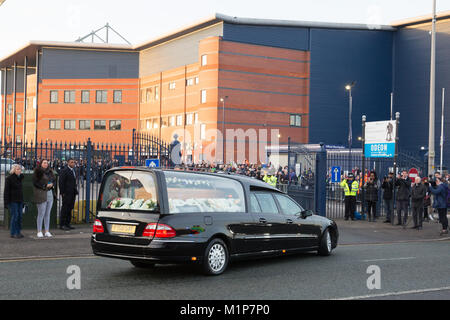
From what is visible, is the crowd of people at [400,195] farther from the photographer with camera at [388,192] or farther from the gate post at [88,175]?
the gate post at [88,175]

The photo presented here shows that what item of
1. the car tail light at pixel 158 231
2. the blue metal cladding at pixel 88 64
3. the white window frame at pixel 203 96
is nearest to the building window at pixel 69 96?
the blue metal cladding at pixel 88 64

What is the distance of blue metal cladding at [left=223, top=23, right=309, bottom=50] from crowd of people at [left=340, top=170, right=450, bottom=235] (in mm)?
38593

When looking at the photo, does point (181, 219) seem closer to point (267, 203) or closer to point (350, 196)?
point (267, 203)

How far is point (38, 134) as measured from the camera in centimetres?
7631

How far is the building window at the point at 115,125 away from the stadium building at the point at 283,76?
3718mm

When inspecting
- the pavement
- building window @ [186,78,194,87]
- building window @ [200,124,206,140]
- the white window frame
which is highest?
building window @ [186,78,194,87]

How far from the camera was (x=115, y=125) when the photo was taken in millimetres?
74375

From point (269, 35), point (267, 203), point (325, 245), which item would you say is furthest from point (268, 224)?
point (269, 35)

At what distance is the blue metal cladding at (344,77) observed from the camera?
61.3m

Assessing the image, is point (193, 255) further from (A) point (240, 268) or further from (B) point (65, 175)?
(B) point (65, 175)

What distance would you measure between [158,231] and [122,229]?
0.65 metres

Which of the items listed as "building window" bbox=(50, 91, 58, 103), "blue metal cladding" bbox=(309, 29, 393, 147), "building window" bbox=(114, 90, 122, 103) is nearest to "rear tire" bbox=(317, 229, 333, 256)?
"blue metal cladding" bbox=(309, 29, 393, 147)

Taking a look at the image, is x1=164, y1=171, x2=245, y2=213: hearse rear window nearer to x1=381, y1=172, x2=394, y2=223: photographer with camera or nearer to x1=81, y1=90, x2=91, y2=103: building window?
x1=381, y1=172, x2=394, y2=223: photographer with camera

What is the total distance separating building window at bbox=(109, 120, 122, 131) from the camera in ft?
244
